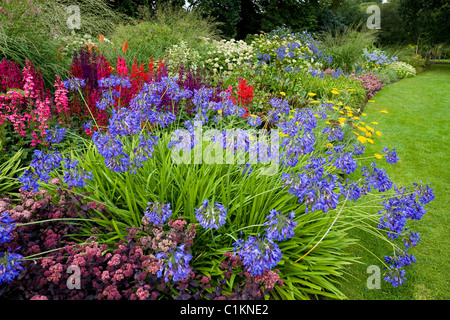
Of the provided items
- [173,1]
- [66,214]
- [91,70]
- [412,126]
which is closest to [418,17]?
[173,1]

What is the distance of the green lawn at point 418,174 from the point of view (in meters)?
2.43

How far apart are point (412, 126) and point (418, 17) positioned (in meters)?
24.6

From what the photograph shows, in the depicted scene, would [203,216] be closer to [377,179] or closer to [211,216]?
[211,216]

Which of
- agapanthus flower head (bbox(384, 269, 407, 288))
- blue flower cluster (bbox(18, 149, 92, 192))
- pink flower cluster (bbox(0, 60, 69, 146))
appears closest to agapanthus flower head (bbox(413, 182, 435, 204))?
agapanthus flower head (bbox(384, 269, 407, 288))

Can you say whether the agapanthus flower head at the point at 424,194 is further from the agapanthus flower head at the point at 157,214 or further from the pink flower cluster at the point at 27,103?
the pink flower cluster at the point at 27,103

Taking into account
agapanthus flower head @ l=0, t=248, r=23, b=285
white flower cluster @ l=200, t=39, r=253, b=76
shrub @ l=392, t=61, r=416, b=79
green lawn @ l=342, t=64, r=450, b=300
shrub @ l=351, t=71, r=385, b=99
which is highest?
white flower cluster @ l=200, t=39, r=253, b=76

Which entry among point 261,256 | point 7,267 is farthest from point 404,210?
point 7,267

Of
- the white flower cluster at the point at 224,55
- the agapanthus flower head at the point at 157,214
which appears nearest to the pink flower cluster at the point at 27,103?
the agapanthus flower head at the point at 157,214

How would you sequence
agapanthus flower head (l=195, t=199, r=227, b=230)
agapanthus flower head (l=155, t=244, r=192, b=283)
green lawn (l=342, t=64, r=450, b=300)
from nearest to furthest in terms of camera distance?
agapanthus flower head (l=155, t=244, r=192, b=283) < agapanthus flower head (l=195, t=199, r=227, b=230) < green lawn (l=342, t=64, r=450, b=300)

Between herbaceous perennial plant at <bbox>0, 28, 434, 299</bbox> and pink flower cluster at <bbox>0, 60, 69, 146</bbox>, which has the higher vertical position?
pink flower cluster at <bbox>0, 60, 69, 146</bbox>

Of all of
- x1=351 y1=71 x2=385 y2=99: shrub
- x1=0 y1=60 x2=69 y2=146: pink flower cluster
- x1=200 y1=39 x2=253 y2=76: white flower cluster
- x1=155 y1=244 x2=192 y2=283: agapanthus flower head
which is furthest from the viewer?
x1=351 y1=71 x2=385 y2=99: shrub

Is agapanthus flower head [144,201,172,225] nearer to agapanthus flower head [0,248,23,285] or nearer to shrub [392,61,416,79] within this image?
agapanthus flower head [0,248,23,285]

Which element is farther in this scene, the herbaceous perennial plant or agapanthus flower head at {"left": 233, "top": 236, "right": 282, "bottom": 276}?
the herbaceous perennial plant

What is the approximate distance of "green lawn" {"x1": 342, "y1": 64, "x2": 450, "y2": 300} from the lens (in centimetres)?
243
